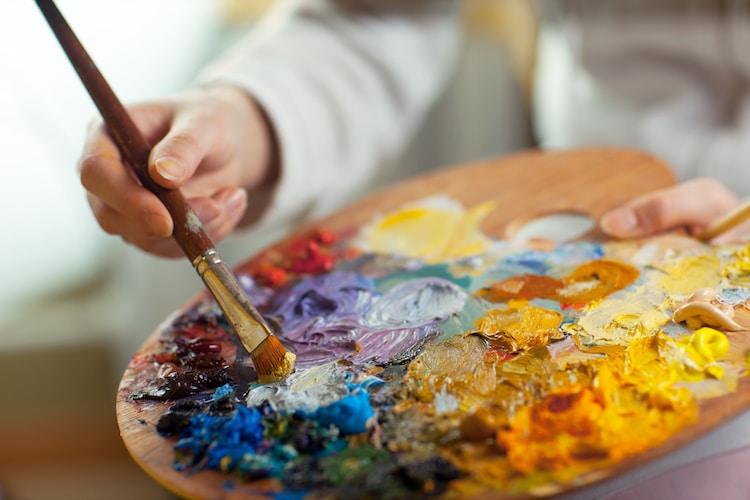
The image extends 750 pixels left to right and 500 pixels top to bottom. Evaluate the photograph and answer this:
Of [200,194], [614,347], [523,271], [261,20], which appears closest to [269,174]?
[200,194]

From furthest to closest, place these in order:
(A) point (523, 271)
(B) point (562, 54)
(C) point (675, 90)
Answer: (B) point (562, 54) → (C) point (675, 90) → (A) point (523, 271)

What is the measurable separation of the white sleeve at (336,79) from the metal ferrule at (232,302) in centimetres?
→ 23

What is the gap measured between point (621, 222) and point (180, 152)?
0.97 feet

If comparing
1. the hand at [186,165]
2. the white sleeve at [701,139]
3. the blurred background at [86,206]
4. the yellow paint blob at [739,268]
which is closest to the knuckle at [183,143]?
the hand at [186,165]

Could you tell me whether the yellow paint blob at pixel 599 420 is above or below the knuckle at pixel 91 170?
below

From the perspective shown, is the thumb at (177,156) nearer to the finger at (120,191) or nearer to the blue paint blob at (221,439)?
the finger at (120,191)

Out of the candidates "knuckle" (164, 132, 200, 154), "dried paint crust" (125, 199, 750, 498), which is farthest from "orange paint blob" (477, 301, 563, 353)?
"knuckle" (164, 132, 200, 154)

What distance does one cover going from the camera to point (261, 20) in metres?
1.24

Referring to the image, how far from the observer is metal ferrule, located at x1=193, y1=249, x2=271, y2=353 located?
0.47 metres

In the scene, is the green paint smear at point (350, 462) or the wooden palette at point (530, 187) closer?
the green paint smear at point (350, 462)

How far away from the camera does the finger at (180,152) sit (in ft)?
1.66

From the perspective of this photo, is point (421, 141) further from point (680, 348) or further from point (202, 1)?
point (680, 348)

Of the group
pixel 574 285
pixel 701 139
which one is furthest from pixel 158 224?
pixel 701 139

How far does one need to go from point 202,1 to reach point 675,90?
71 cm
